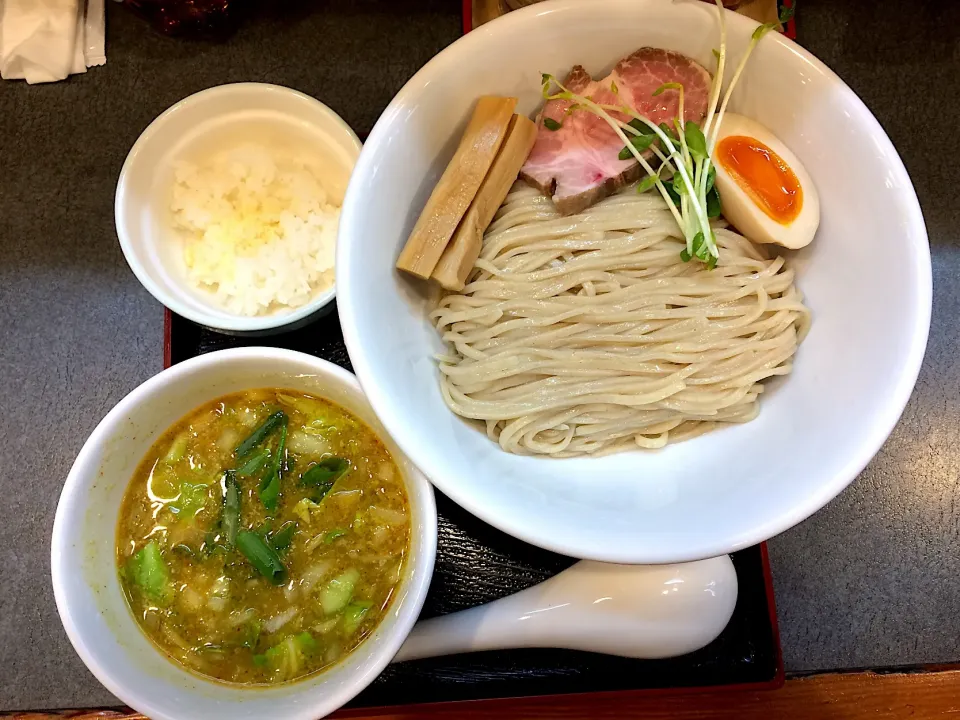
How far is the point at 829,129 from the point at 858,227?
0.21m

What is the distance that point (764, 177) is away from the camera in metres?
1.43

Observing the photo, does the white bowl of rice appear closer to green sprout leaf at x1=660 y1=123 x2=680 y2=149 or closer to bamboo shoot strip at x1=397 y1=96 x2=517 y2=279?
bamboo shoot strip at x1=397 y1=96 x2=517 y2=279

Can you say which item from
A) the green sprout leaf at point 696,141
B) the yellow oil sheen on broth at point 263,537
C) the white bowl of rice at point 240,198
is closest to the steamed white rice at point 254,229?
the white bowl of rice at point 240,198

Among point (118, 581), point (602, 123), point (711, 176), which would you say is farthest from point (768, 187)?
point (118, 581)

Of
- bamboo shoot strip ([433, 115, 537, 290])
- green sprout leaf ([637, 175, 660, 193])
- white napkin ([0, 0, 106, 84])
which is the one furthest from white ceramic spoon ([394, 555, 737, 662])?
white napkin ([0, 0, 106, 84])

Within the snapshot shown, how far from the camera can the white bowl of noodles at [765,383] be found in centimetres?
124

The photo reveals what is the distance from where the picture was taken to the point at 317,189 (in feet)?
6.11

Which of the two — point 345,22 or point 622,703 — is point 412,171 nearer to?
point 345,22

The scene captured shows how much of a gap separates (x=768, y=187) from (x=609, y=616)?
1.00 m

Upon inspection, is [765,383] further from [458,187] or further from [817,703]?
[817,703]

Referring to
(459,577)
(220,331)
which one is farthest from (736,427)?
(220,331)

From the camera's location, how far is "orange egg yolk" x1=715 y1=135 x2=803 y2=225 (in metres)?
1.43

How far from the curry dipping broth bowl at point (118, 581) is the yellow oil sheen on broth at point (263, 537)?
0.12 feet

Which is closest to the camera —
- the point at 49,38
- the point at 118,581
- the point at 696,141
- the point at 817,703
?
the point at 696,141
